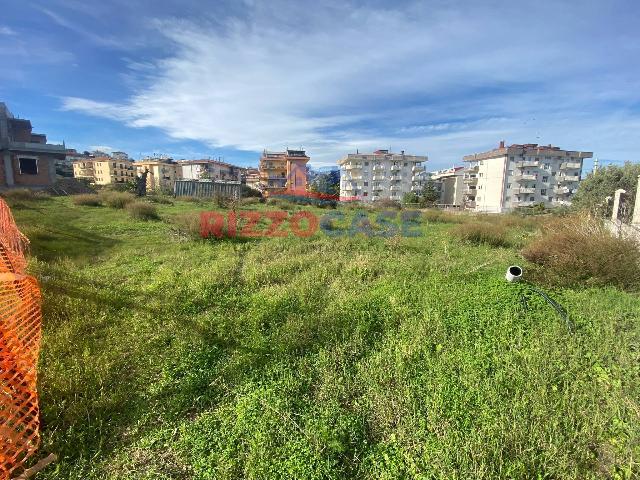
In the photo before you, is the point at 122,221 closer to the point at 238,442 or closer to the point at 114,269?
the point at 114,269

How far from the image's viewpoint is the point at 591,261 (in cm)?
548

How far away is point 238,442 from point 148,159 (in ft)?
236

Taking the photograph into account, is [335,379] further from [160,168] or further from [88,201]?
[160,168]

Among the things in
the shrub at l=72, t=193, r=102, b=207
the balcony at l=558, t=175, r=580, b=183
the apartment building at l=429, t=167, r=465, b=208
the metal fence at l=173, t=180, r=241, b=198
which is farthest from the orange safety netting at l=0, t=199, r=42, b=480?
the balcony at l=558, t=175, r=580, b=183

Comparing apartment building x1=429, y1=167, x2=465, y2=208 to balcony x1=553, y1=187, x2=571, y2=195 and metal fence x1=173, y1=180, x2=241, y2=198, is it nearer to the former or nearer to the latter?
balcony x1=553, y1=187, x2=571, y2=195

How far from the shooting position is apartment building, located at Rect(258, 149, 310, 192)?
5128 centimetres

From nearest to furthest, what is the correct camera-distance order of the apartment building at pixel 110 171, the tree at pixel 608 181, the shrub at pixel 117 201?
1. the shrub at pixel 117 201
2. the tree at pixel 608 181
3. the apartment building at pixel 110 171

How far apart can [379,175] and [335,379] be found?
162 ft

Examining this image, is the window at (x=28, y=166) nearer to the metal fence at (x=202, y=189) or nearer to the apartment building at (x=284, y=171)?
the metal fence at (x=202, y=189)

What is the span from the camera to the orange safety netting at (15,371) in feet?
7.17

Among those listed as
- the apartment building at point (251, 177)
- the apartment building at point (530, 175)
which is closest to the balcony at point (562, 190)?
the apartment building at point (530, 175)

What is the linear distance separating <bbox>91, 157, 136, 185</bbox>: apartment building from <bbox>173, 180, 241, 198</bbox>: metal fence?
35558 mm

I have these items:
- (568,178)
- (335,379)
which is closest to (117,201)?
(335,379)

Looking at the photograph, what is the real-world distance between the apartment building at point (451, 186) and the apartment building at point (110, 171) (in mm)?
55120
